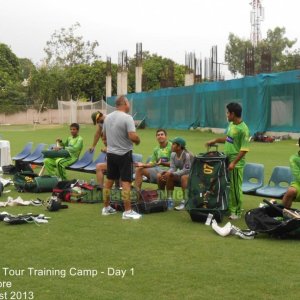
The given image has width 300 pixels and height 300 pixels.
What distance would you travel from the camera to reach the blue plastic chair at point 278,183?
7.59 m

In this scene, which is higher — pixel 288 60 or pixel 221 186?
pixel 288 60

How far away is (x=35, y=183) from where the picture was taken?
9586 millimetres

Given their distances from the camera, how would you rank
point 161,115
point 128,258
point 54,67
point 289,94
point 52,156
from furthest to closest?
point 54,67, point 161,115, point 289,94, point 52,156, point 128,258

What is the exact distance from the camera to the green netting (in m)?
23.2

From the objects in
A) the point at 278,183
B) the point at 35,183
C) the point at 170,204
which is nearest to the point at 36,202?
the point at 35,183

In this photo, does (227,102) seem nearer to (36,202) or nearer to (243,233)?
(36,202)

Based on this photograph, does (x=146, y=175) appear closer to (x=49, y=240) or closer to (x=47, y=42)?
(x=49, y=240)

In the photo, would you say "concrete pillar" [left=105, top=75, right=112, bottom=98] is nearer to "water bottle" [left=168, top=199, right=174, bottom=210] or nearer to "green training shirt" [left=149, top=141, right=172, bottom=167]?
"green training shirt" [left=149, top=141, right=172, bottom=167]

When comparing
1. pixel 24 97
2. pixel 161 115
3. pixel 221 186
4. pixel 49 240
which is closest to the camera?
pixel 49 240

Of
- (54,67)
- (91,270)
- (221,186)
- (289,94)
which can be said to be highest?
(54,67)

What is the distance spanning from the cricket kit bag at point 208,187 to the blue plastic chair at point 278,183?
873 mm

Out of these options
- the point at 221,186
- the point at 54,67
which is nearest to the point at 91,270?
the point at 221,186

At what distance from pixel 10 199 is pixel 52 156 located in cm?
245

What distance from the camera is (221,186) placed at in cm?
702
